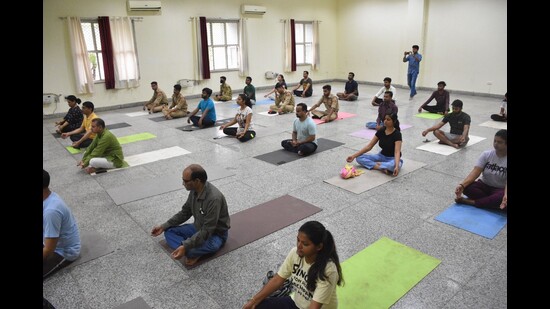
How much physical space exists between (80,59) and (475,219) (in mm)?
10093

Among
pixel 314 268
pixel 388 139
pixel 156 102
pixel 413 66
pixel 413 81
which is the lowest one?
pixel 314 268

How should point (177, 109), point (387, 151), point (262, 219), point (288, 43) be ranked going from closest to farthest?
point (262, 219) → point (387, 151) → point (177, 109) → point (288, 43)

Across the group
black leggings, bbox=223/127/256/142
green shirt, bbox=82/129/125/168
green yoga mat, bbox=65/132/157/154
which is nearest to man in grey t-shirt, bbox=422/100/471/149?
black leggings, bbox=223/127/256/142

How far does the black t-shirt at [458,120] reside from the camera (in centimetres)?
660

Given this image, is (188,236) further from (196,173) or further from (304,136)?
(304,136)

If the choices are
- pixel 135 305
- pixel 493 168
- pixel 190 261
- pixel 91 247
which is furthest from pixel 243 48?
pixel 135 305

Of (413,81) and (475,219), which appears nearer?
Result: (475,219)

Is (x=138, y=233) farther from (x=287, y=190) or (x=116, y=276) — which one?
(x=287, y=190)

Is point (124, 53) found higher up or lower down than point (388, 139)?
higher up

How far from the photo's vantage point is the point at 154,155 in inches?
262

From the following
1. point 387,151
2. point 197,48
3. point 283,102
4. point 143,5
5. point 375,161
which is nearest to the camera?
point 387,151

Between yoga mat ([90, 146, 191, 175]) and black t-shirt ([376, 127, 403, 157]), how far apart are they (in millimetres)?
3355
